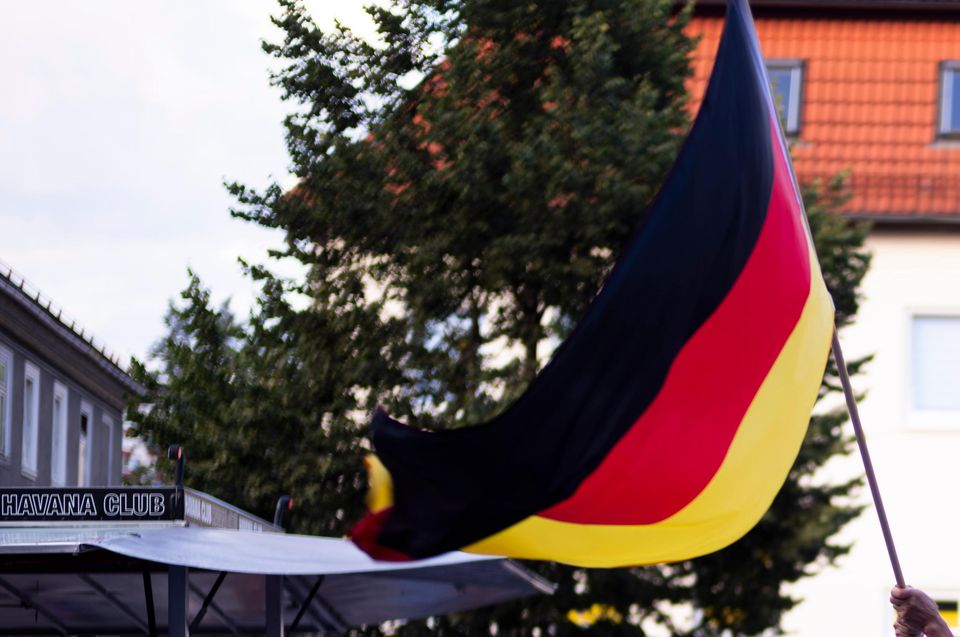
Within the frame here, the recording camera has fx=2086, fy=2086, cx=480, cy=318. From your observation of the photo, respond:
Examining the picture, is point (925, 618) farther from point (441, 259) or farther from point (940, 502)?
point (940, 502)

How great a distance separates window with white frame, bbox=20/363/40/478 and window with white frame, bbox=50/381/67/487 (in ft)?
4.21

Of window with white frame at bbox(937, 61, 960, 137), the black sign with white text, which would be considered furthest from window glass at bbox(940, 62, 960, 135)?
the black sign with white text

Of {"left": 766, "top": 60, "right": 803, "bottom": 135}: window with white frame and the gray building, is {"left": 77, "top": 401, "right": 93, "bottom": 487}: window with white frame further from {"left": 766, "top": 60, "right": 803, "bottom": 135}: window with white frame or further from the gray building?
{"left": 766, "top": 60, "right": 803, "bottom": 135}: window with white frame

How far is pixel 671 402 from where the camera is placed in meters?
6.15

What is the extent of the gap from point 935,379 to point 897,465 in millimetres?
1305

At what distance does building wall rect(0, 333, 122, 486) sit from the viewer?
96.2ft

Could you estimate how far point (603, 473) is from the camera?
5996 millimetres

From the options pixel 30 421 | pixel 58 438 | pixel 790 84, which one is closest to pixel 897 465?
pixel 790 84

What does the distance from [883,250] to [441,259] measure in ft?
33.3

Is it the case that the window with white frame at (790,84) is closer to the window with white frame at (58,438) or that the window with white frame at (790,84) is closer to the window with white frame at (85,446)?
the window with white frame at (58,438)

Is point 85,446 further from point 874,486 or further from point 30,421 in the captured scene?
point 874,486

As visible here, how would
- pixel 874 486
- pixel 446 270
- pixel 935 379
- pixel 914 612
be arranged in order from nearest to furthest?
pixel 914 612
pixel 874 486
pixel 446 270
pixel 935 379

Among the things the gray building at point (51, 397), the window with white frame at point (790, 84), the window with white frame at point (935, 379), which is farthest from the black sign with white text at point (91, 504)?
the window with white frame at point (935, 379)

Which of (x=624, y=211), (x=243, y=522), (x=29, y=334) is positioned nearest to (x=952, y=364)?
(x=624, y=211)
